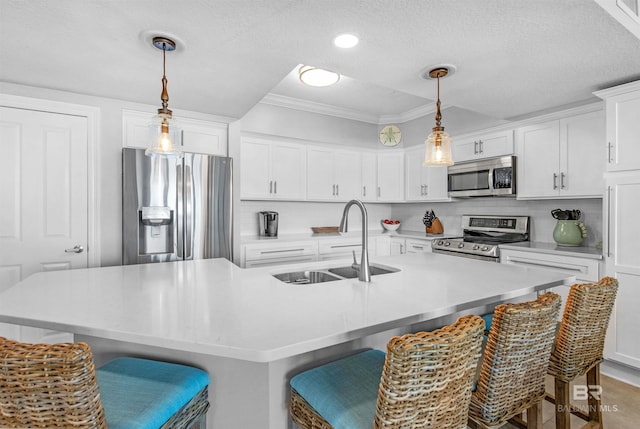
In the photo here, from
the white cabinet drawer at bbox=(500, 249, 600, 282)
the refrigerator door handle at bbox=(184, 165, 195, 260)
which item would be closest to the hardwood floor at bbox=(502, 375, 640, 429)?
the white cabinet drawer at bbox=(500, 249, 600, 282)

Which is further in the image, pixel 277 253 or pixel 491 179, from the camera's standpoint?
pixel 277 253

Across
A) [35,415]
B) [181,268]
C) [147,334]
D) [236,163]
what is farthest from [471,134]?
[35,415]

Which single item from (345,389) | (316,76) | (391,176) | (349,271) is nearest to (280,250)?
(349,271)

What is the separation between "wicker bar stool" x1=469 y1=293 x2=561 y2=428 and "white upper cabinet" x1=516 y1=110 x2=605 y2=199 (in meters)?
2.32

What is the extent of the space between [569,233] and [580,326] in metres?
2.04

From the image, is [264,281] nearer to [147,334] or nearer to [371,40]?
[147,334]

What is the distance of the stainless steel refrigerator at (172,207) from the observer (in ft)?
9.15

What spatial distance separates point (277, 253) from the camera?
3719 millimetres

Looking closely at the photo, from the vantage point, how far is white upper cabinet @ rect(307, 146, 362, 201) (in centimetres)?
425

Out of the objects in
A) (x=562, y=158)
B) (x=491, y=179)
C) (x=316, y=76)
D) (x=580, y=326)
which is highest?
(x=316, y=76)

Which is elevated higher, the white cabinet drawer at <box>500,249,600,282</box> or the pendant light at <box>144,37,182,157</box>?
the pendant light at <box>144,37,182,157</box>

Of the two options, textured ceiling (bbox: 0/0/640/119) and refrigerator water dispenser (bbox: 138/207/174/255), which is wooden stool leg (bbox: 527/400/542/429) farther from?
refrigerator water dispenser (bbox: 138/207/174/255)

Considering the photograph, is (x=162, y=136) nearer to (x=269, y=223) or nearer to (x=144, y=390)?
(x=144, y=390)

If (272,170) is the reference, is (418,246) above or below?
below
